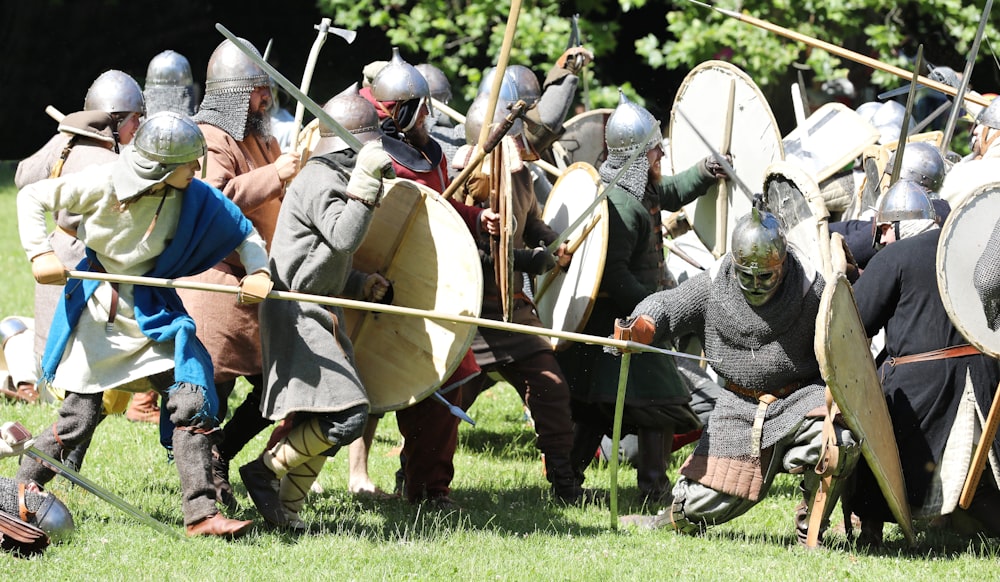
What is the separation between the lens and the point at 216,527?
192 inches

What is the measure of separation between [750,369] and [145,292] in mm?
2209

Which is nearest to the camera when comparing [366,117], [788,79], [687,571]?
[687,571]

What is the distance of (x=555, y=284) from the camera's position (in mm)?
6305

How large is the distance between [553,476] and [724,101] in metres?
2.17

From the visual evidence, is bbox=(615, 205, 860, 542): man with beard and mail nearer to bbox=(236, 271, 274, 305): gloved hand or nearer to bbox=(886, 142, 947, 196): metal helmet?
bbox=(236, 271, 274, 305): gloved hand

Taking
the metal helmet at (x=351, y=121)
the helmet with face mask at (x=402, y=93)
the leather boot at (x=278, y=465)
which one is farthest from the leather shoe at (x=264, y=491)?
the helmet with face mask at (x=402, y=93)

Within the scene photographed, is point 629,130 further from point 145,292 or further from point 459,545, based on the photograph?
point 145,292

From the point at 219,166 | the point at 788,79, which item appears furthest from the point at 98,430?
the point at 788,79

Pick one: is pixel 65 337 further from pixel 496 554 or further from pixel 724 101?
pixel 724 101

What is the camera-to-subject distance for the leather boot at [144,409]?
743 cm

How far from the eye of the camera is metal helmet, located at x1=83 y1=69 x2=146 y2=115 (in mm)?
6262

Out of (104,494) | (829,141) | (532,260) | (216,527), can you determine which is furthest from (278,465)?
(829,141)

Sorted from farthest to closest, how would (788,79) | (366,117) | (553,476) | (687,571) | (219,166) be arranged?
(788,79) → (553,476) → (219,166) → (366,117) → (687,571)

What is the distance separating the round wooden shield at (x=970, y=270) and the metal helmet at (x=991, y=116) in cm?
201
